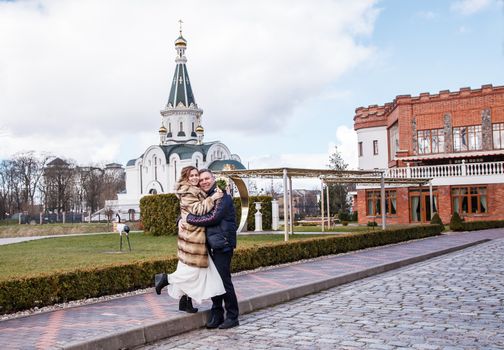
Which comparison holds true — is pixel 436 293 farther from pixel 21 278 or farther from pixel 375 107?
pixel 375 107

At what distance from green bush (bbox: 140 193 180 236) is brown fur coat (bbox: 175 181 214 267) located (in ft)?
63.6

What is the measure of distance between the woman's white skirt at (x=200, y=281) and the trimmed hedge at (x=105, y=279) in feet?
9.08

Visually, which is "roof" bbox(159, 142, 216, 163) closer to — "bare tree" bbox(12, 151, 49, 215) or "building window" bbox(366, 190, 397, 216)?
"bare tree" bbox(12, 151, 49, 215)

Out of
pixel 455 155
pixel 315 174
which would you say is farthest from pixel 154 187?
pixel 315 174

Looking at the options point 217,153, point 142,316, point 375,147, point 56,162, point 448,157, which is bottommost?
point 142,316

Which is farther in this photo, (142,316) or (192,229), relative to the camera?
(142,316)

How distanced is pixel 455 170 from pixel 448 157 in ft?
7.53

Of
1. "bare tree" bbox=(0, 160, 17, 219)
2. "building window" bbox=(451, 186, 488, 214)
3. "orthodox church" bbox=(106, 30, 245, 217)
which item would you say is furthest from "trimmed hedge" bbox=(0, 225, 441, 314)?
"bare tree" bbox=(0, 160, 17, 219)

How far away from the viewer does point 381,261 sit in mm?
14648

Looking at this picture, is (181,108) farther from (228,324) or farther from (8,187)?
(228,324)

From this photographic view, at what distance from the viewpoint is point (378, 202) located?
129ft

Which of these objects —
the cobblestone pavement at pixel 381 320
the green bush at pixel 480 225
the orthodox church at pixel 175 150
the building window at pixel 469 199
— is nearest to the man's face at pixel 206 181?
the cobblestone pavement at pixel 381 320

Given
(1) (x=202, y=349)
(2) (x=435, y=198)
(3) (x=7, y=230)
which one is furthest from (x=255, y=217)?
(1) (x=202, y=349)

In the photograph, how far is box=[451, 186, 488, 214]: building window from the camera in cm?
3538
